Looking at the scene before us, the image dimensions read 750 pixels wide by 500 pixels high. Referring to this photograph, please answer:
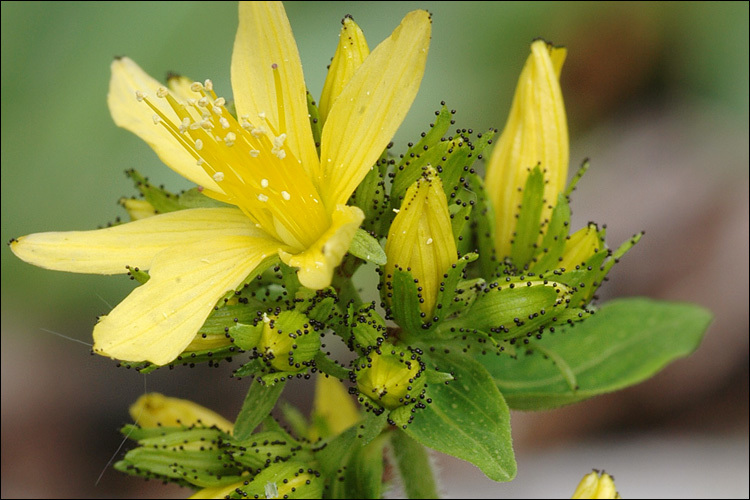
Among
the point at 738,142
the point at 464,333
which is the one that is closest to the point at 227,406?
the point at 464,333

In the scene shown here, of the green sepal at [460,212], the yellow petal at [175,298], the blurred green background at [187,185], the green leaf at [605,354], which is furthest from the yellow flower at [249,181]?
the blurred green background at [187,185]

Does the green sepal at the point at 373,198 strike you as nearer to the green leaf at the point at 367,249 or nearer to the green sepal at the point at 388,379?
the green leaf at the point at 367,249

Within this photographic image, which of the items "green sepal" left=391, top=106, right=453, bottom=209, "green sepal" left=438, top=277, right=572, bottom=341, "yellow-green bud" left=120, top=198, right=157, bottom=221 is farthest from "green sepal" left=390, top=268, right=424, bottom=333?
"yellow-green bud" left=120, top=198, right=157, bottom=221

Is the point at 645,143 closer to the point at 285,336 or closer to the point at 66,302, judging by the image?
the point at 66,302

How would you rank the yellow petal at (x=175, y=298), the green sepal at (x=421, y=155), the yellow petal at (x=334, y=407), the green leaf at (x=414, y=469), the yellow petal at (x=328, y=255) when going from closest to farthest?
the yellow petal at (x=328, y=255)
the yellow petal at (x=175, y=298)
the green sepal at (x=421, y=155)
the green leaf at (x=414, y=469)
the yellow petal at (x=334, y=407)

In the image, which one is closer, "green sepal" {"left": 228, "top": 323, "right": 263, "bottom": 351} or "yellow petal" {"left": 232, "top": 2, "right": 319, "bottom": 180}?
"green sepal" {"left": 228, "top": 323, "right": 263, "bottom": 351}

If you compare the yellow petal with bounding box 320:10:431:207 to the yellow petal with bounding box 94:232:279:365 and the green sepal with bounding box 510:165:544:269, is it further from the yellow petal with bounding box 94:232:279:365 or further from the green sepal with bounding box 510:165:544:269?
the green sepal with bounding box 510:165:544:269
